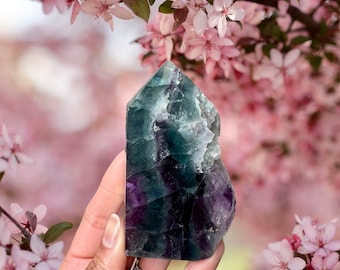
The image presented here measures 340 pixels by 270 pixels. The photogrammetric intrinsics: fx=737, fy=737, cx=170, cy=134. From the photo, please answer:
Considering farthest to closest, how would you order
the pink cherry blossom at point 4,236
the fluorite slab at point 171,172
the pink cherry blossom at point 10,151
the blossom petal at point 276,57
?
the blossom petal at point 276,57, the pink cherry blossom at point 10,151, the pink cherry blossom at point 4,236, the fluorite slab at point 171,172

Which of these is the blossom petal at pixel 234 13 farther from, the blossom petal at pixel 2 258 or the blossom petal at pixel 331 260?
the blossom petal at pixel 2 258

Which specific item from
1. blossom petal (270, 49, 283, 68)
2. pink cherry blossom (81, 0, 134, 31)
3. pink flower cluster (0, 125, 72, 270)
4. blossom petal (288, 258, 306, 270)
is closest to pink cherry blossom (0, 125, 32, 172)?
pink flower cluster (0, 125, 72, 270)

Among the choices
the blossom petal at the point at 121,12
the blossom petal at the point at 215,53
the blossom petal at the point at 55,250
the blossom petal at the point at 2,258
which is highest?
the blossom petal at the point at 121,12

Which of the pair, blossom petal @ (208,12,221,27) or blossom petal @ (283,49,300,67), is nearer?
blossom petal @ (208,12,221,27)

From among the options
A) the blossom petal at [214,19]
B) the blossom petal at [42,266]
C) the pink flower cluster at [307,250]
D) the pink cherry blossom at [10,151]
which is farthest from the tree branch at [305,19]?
the blossom petal at [42,266]

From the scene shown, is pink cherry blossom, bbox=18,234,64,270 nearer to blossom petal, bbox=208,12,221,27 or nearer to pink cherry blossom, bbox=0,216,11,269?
pink cherry blossom, bbox=0,216,11,269

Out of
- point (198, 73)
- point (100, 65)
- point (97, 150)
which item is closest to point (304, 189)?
point (97, 150)
